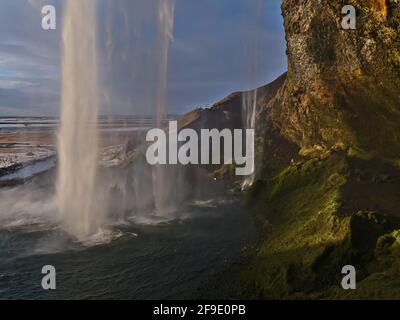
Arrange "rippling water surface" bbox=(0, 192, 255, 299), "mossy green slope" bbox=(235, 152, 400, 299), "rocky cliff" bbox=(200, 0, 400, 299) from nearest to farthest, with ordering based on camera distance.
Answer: "mossy green slope" bbox=(235, 152, 400, 299) → "rocky cliff" bbox=(200, 0, 400, 299) → "rippling water surface" bbox=(0, 192, 255, 299)

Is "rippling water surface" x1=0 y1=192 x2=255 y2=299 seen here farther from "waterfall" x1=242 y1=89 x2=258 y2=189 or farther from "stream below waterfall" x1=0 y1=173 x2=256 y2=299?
"waterfall" x1=242 y1=89 x2=258 y2=189

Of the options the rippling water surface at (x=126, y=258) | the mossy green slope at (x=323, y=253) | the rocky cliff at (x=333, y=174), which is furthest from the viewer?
the rippling water surface at (x=126, y=258)

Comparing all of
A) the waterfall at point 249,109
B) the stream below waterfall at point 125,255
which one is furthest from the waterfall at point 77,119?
the waterfall at point 249,109

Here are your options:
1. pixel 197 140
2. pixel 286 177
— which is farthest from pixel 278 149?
pixel 197 140

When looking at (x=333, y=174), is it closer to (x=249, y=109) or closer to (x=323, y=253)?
(x=323, y=253)

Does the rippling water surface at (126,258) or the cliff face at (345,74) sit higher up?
the cliff face at (345,74)

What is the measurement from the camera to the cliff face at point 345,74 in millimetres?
17391

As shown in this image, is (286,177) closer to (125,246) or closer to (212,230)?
(212,230)

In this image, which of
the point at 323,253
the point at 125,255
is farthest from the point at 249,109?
the point at 323,253

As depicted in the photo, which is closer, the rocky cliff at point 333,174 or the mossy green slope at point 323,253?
the mossy green slope at point 323,253

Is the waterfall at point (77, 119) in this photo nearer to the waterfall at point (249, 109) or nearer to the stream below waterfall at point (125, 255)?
the stream below waterfall at point (125, 255)

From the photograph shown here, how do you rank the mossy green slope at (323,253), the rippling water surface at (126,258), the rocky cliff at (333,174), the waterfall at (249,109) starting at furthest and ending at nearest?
the waterfall at (249,109)
the rippling water surface at (126,258)
the rocky cliff at (333,174)
the mossy green slope at (323,253)

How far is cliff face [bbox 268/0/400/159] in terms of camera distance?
17.4 m

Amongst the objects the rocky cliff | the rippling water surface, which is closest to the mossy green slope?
the rocky cliff
